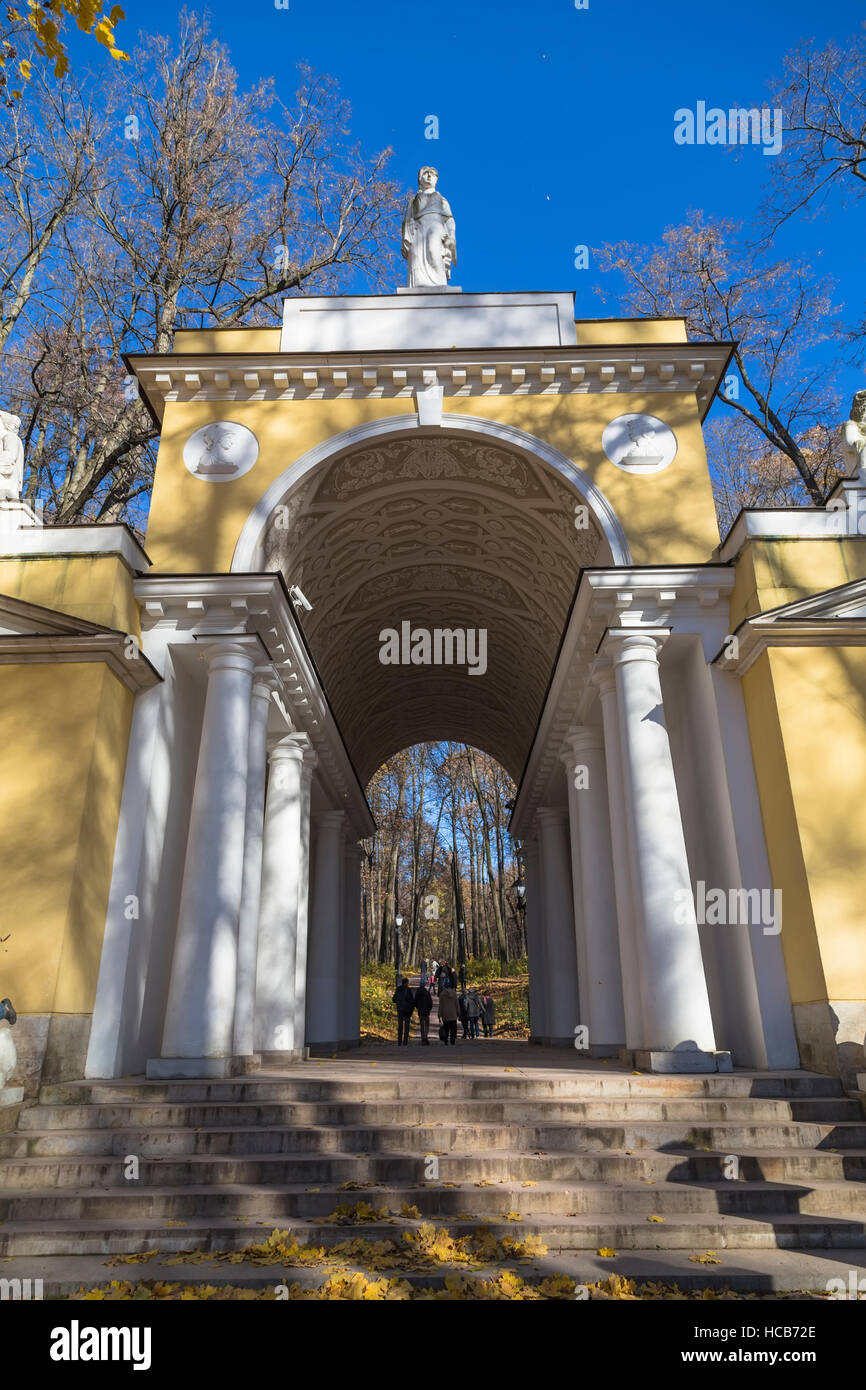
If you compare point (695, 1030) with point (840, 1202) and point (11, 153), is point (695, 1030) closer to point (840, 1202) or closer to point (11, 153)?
point (840, 1202)

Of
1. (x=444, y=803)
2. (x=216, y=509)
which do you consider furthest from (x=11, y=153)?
(x=444, y=803)

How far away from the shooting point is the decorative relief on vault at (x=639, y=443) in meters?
12.4

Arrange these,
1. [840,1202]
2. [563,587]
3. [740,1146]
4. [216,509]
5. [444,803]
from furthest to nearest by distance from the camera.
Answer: [444,803]
[563,587]
[216,509]
[740,1146]
[840,1202]

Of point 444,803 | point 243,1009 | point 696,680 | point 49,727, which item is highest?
point 444,803

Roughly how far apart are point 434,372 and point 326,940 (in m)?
12.0

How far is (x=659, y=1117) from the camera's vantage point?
7.42 m

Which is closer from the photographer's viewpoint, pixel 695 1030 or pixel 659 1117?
pixel 659 1117

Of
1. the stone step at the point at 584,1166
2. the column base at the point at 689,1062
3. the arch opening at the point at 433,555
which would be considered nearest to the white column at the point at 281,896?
the arch opening at the point at 433,555

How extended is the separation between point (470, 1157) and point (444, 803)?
42994 mm

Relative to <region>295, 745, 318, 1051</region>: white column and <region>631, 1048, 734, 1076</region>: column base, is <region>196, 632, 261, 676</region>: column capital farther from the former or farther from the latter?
<region>631, 1048, 734, 1076</region>: column base

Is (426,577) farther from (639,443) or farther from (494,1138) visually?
(494,1138)

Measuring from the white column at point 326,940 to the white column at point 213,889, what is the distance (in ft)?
26.4

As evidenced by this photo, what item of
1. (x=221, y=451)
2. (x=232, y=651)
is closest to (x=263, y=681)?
(x=232, y=651)

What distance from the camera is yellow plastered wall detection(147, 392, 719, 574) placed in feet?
39.3
